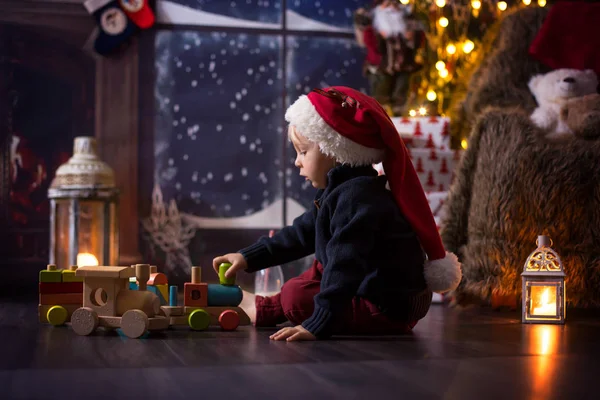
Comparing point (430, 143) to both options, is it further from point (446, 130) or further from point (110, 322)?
point (110, 322)

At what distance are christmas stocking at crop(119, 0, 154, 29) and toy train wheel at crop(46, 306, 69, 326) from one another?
1.97 meters

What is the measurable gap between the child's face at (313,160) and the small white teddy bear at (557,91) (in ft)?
3.92

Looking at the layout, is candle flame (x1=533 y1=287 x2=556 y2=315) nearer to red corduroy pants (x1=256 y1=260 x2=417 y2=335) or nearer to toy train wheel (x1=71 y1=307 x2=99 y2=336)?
red corduroy pants (x1=256 y1=260 x2=417 y2=335)

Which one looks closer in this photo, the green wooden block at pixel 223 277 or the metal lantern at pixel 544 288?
the green wooden block at pixel 223 277

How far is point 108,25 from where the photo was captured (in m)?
3.26

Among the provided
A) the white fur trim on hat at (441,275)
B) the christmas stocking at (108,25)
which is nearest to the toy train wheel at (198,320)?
the white fur trim on hat at (441,275)

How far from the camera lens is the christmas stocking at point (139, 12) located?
327 centimetres

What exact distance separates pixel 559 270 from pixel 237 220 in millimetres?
1862

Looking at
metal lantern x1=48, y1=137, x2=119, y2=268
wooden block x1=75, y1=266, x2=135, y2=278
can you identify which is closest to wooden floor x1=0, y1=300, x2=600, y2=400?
wooden block x1=75, y1=266, x2=135, y2=278

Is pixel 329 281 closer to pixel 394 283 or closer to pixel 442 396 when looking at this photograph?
pixel 394 283

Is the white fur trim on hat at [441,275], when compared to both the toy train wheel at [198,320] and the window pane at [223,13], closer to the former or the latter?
the toy train wheel at [198,320]

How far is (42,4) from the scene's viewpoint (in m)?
3.23

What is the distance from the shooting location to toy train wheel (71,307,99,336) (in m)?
1.47

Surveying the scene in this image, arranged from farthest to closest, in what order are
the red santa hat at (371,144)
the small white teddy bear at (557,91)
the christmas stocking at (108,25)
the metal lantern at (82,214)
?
the christmas stocking at (108,25), the metal lantern at (82,214), the small white teddy bear at (557,91), the red santa hat at (371,144)
